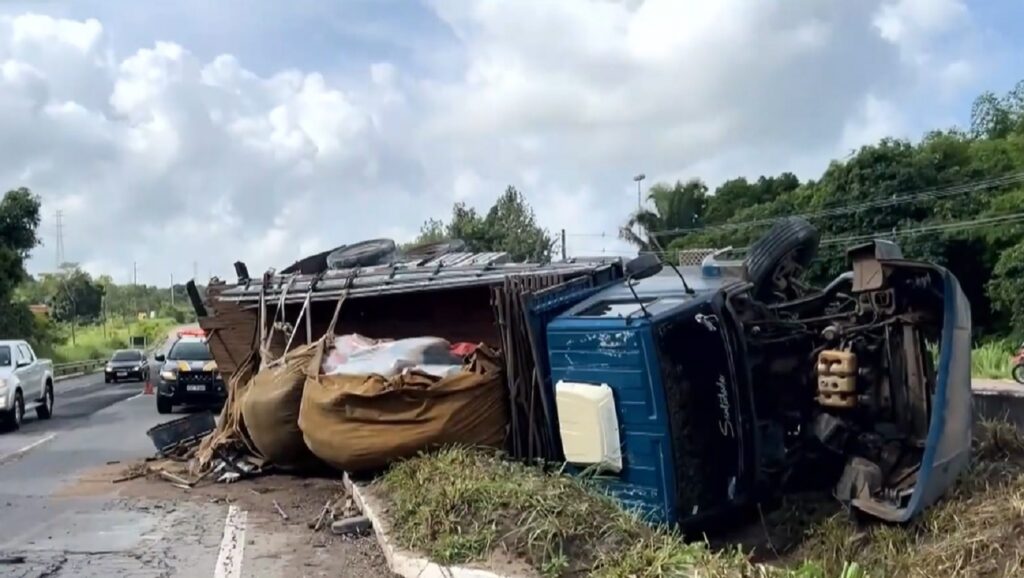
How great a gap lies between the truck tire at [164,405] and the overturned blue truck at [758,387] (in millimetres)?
15342

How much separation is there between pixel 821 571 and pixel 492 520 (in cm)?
240

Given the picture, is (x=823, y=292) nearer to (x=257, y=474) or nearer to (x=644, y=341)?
(x=644, y=341)

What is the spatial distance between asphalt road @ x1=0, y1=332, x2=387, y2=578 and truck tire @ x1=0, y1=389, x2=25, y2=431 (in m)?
4.75

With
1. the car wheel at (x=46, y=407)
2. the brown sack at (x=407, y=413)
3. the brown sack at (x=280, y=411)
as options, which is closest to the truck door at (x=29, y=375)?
the car wheel at (x=46, y=407)

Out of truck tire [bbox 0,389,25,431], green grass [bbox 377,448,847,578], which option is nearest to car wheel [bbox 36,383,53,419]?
truck tire [bbox 0,389,25,431]

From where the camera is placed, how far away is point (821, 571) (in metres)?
5.96

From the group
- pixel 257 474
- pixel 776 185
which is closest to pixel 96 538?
pixel 257 474

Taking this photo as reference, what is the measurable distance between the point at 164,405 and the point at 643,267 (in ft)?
48.4

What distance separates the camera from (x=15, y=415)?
66.1 ft

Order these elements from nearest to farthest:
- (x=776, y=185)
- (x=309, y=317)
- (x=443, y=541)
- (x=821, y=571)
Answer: (x=821, y=571), (x=443, y=541), (x=309, y=317), (x=776, y=185)

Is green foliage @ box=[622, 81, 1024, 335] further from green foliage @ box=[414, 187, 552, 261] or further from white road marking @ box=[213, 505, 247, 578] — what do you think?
white road marking @ box=[213, 505, 247, 578]

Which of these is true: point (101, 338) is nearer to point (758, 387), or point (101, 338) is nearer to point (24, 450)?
point (24, 450)

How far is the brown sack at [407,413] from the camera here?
10.0 metres

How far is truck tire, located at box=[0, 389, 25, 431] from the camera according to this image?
19922mm
